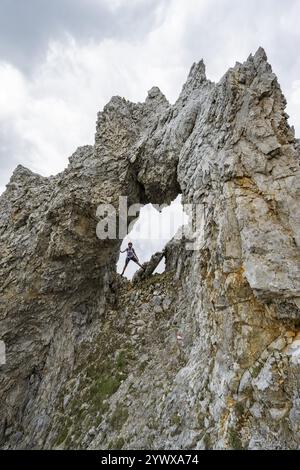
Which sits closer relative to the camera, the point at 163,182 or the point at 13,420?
the point at 13,420

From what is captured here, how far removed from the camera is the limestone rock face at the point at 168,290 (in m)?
12.9

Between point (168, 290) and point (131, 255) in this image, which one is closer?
point (168, 290)

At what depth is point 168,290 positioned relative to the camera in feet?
80.5

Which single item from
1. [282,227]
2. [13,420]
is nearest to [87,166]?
[282,227]

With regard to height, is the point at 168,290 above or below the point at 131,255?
below

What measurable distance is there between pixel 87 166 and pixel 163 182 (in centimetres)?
582

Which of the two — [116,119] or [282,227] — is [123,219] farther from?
[282,227]

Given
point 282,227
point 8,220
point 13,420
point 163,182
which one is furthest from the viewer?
point 8,220

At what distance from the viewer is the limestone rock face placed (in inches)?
508

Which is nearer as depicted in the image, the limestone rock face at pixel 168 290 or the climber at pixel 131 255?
the limestone rock face at pixel 168 290

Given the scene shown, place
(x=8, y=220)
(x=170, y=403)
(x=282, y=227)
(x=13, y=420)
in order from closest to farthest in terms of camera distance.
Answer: (x=282, y=227) → (x=170, y=403) → (x=13, y=420) → (x=8, y=220)

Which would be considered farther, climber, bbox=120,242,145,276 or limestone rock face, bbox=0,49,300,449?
climber, bbox=120,242,145,276

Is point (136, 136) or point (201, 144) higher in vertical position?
point (136, 136)
